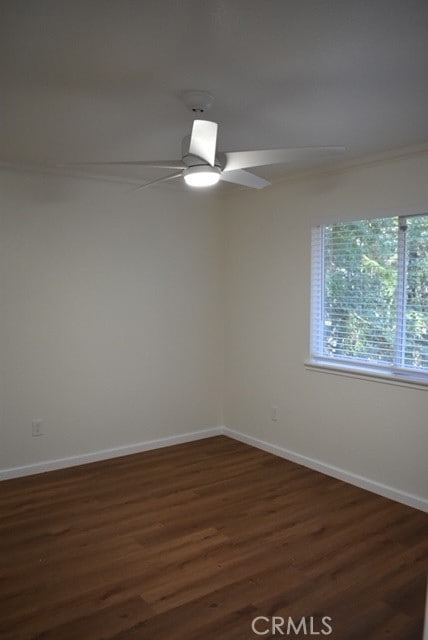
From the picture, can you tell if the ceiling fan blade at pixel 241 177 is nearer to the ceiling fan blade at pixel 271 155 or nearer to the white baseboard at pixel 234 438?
the ceiling fan blade at pixel 271 155

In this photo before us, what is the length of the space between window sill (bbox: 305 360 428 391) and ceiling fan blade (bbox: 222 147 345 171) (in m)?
1.71

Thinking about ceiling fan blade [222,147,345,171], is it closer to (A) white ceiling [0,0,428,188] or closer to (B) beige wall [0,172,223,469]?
(A) white ceiling [0,0,428,188]

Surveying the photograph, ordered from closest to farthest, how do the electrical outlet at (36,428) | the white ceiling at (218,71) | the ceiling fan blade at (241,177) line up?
the white ceiling at (218,71) → the ceiling fan blade at (241,177) → the electrical outlet at (36,428)

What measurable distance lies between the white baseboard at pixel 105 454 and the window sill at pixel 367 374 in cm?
143

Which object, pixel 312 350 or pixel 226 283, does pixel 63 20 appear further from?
pixel 226 283

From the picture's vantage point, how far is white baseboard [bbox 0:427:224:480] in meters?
3.95

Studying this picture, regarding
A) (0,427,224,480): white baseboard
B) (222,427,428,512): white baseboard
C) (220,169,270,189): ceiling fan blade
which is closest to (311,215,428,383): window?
(222,427,428,512): white baseboard

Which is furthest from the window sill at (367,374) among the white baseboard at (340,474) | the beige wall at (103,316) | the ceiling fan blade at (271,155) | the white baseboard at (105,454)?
the ceiling fan blade at (271,155)

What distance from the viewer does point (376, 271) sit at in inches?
144

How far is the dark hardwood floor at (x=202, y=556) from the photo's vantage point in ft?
7.47

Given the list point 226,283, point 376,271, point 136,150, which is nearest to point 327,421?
point 376,271

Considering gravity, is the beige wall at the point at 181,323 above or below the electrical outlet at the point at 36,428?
above

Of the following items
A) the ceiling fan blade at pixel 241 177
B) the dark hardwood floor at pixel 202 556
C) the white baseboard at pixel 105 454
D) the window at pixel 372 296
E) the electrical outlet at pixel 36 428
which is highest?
the ceiling fan blade at pixel 241 177

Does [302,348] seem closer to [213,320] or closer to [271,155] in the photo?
[213,320]
